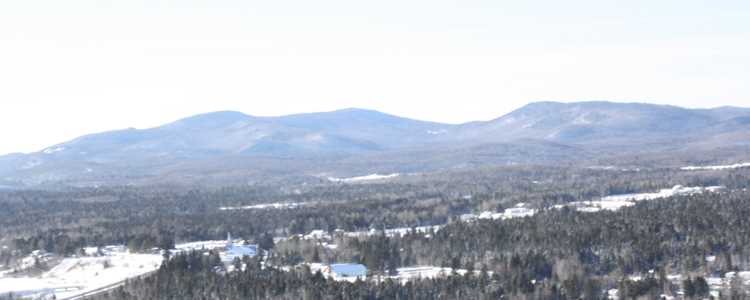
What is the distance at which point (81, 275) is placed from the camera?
128 meters

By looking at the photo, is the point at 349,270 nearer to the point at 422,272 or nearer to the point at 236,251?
the point at 422,272

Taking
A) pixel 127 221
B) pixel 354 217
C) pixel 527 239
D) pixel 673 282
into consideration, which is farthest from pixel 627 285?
pixel 127 221

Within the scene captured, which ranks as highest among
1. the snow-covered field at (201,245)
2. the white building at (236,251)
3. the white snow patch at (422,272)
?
the snow-covered field at (201,245)

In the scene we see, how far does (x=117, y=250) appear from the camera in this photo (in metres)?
146

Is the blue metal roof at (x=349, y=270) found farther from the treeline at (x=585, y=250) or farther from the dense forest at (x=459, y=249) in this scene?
the treeline at (x=585, y=250)

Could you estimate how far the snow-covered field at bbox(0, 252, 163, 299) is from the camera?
114188mm

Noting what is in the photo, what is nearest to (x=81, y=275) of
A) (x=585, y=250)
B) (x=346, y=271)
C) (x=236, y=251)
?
(x=236, y=251)

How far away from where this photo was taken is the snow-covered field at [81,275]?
4496 inches

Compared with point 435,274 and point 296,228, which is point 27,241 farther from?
point 435,274

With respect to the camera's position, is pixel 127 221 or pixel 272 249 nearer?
pixel 272 249

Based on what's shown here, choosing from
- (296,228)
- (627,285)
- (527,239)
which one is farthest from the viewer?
(296,228)

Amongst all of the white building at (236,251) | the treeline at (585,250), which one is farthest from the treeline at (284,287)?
the white building at (236,251)

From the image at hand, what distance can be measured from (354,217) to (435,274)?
2572 inches

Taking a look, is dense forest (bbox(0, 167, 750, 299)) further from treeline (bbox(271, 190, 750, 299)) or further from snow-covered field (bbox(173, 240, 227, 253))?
snow-covered field (bbox(173, 240, 227, 253))
